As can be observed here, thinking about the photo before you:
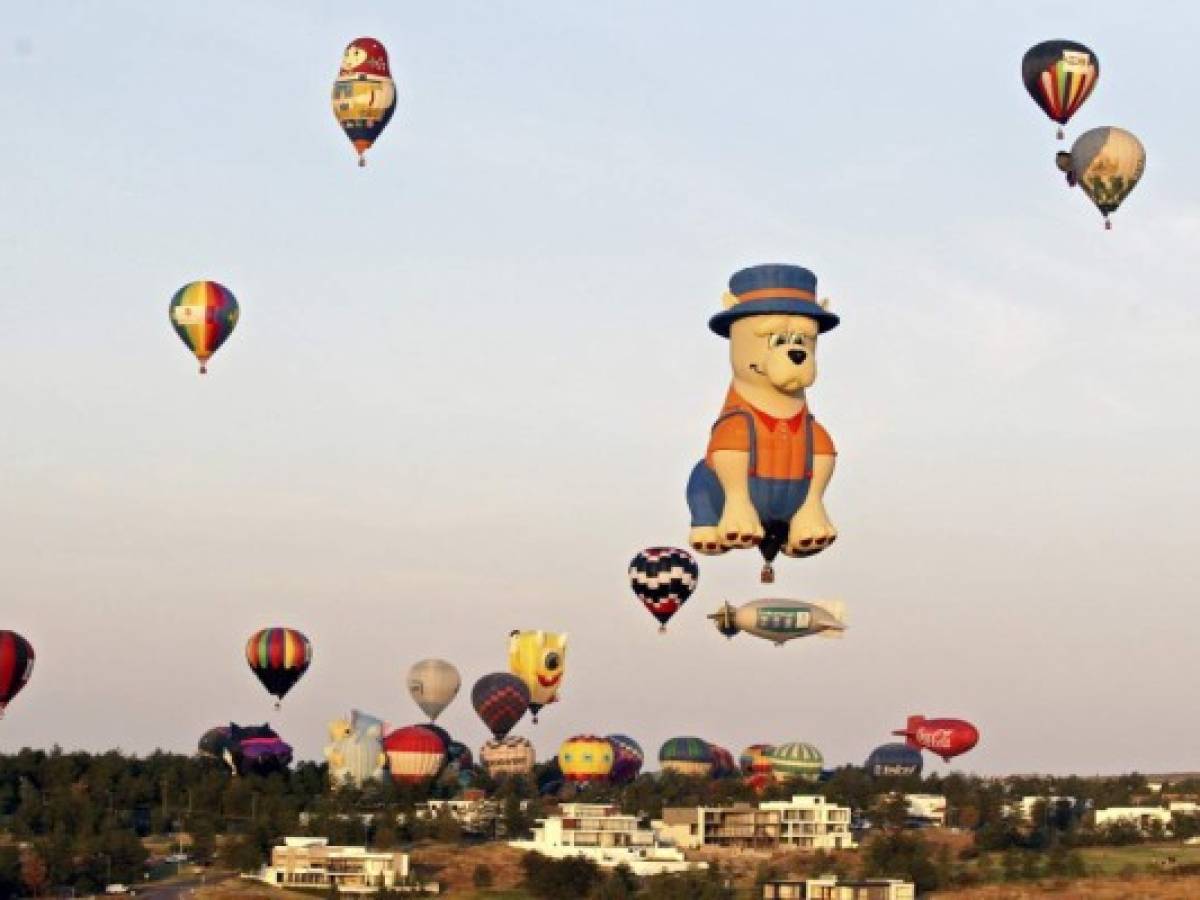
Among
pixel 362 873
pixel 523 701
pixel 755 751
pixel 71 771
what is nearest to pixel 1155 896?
pixel 362 873

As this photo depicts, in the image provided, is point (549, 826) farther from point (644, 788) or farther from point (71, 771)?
point (71, 771)

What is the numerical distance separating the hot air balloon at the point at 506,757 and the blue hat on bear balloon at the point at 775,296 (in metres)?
111

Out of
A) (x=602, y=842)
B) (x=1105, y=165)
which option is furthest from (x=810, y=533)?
(x=602, y=842)

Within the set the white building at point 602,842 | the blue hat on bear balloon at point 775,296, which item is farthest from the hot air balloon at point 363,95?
the blue hat on bear balloon at point 775,296

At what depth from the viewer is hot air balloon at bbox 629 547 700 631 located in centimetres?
11225

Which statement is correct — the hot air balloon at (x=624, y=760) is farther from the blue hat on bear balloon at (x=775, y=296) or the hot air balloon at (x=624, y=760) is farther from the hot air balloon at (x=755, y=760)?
the blue hat on bear balloon at (x=775, y=296)

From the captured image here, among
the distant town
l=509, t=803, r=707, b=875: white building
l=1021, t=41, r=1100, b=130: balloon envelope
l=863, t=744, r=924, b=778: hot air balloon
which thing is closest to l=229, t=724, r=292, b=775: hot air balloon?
the distant town

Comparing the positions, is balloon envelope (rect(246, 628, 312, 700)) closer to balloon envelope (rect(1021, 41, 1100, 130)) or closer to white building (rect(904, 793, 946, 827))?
white building (rect(904, 793, 946, 827))

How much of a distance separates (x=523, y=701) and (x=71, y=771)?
1217 inches

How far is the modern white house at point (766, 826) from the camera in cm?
14462

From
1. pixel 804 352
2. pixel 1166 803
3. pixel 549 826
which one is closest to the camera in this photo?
pixel 804 352

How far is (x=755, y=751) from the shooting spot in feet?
599

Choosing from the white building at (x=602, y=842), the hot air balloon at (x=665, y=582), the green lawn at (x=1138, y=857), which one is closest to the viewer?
the hot air balloon at (x=665, y=582)

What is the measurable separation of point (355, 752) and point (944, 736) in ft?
145
